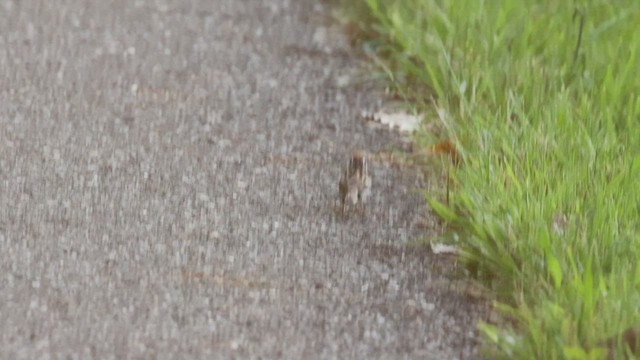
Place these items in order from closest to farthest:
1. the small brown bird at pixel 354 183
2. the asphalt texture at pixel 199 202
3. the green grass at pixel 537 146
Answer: the green grass at pixel 537 146 → the asphalt texture at pixel 199 202 → the small brown bird at pixel 354 183

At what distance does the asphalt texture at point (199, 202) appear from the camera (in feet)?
9.44

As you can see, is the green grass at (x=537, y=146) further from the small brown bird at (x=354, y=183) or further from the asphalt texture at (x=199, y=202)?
the small brown bird at (x=354, y=183)

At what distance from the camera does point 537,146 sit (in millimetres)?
3416

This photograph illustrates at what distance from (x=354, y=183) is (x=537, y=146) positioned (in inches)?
20.2

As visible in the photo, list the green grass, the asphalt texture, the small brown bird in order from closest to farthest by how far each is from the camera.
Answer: the green grass, the asphalt texture, the small brown bird

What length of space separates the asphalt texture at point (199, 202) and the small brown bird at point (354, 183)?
0.04 m

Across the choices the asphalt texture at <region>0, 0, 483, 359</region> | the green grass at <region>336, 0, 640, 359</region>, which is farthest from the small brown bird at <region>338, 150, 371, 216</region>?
the green grass at <region>336, 0, 640, 359</region>

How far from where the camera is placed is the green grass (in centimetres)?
276

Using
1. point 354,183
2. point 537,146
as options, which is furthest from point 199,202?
point 537,146

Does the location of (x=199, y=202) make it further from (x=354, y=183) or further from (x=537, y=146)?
(x=537, y=146)

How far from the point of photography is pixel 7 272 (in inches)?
119

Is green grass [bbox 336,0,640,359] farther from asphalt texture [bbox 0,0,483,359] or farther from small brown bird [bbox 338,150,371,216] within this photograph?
small brown bird [bbox 338,150,371,216]

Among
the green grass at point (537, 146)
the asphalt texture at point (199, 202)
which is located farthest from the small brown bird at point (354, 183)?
the green grass at point (537, 146)

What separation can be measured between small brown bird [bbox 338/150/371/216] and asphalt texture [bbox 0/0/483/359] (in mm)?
44
